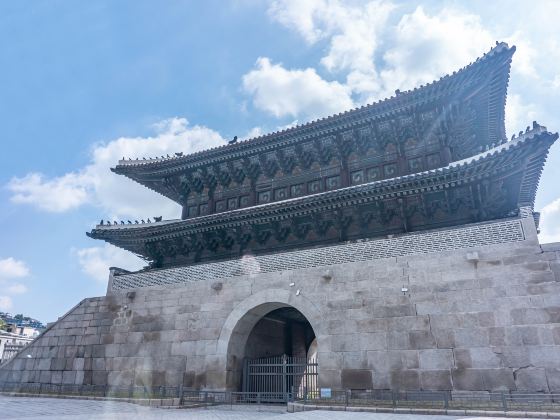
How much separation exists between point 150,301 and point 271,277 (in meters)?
6.09

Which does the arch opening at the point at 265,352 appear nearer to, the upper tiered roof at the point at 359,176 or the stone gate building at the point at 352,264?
the stone gate building at the point at 352,264

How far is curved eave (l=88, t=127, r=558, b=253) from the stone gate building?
6cm

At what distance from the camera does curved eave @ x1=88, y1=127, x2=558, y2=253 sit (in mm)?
11797

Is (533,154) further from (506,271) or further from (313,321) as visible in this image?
(313,321)

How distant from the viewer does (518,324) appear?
11.3m

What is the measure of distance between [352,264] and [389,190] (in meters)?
2.98

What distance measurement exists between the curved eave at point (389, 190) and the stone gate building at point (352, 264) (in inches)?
2.3

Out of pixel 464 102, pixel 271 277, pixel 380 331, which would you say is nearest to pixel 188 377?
pixel 271 277

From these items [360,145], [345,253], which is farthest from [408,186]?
[360,145]

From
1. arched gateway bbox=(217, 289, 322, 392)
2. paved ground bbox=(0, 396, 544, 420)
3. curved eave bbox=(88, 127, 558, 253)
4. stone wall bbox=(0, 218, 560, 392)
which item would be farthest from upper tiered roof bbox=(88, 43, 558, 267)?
paved ground bbox=(0, 396, 544, 420)

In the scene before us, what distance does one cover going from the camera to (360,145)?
57.3 ft

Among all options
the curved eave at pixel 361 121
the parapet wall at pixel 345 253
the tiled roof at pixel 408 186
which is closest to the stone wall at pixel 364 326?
the parapet wall at pixel 345 253

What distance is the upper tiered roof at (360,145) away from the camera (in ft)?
48.8

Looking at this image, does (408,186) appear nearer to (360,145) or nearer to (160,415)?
(360,145)
